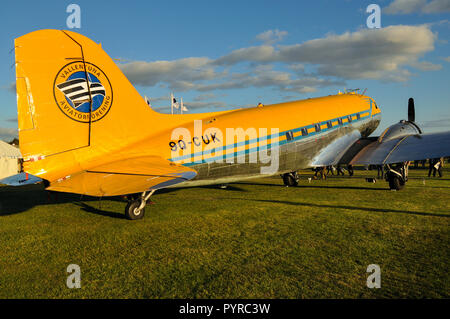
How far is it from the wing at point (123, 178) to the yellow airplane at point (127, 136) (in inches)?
1.2

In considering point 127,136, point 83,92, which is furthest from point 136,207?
point 83,92

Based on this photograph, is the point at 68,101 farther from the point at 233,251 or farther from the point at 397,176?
the point at 397,176

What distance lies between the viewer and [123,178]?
8469 millimetres

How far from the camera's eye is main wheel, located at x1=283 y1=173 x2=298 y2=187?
61.5ft

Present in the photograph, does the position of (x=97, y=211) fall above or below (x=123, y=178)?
below

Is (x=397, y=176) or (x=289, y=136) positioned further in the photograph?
(x=397, y=176)

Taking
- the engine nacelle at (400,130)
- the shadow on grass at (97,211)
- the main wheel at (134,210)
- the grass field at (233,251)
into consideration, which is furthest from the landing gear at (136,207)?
the engine nacelle at (400,130)

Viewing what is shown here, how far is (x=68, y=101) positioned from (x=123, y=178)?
3440mm

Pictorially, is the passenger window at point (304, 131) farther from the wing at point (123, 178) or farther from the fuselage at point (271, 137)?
the wing at point (123, 178)

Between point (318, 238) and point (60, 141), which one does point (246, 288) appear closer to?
point (318, 238)

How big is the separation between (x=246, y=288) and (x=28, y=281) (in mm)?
4147

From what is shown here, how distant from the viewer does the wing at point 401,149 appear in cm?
1273

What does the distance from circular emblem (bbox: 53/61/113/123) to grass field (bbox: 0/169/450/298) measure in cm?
382
